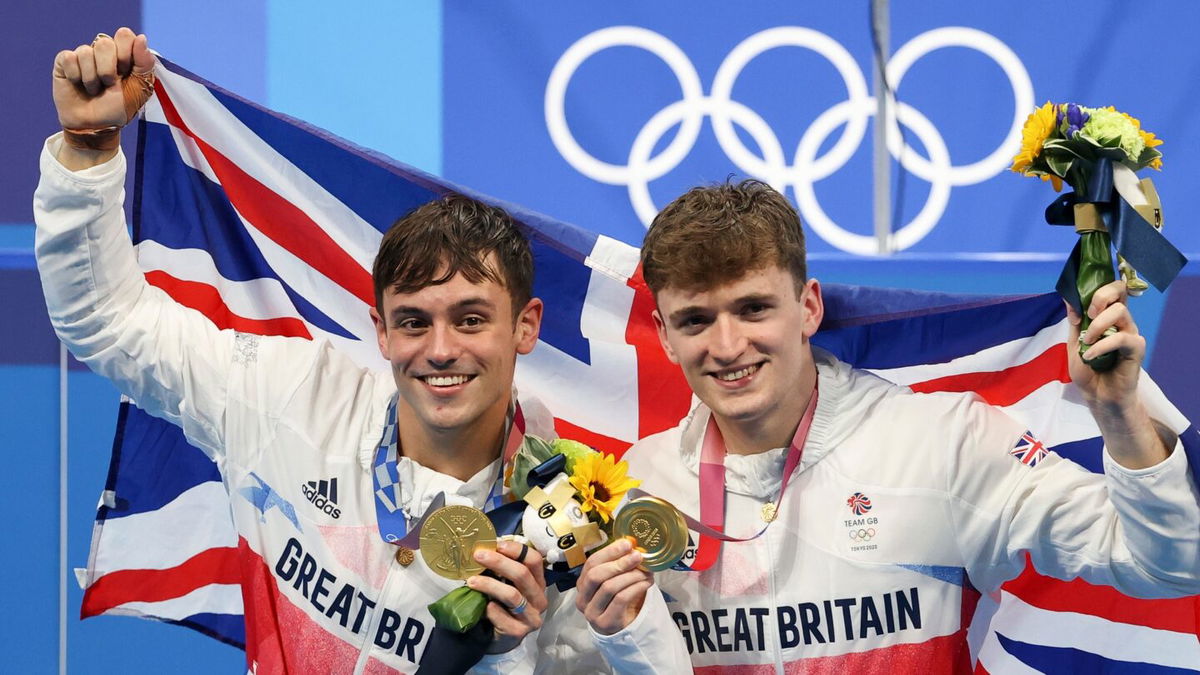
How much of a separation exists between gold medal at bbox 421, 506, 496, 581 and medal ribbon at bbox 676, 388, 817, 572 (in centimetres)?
46

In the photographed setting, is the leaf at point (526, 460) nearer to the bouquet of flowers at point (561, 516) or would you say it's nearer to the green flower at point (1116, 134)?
the bouquet of flowers at point (561, 516)

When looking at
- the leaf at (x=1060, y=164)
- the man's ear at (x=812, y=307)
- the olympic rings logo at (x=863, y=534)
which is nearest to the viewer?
the leaf at (x=1060, y=164)

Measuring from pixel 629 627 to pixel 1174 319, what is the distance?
2.09 metres

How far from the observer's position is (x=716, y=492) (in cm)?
309

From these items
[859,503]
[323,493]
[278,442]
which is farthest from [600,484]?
[278,442]

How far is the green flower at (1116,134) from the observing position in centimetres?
261

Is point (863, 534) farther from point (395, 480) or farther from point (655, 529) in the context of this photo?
point (395, 480)

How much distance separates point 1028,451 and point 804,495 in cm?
49

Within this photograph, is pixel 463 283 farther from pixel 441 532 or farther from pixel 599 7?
pixel 599 7

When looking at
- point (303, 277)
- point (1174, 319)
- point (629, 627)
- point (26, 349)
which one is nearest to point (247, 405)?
point (303, 277)

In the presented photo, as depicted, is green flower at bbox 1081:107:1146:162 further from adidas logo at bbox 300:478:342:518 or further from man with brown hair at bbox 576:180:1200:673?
adidas logo at bbox 300:478:342:518

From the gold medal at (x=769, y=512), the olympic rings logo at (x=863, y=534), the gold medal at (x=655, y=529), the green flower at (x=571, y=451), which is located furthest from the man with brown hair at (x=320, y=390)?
the olympic rings logo at (x=863, y=534)

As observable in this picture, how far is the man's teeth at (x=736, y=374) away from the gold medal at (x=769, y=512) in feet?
0.97

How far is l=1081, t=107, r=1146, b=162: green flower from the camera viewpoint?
2607 millimetres
